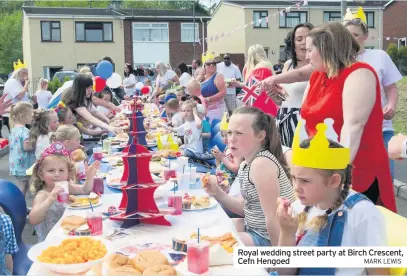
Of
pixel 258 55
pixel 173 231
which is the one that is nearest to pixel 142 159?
pixel 173 231

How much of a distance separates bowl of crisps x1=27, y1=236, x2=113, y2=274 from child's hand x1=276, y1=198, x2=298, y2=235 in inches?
30.5

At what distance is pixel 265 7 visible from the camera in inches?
1288

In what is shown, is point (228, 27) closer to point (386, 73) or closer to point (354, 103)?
point (386, 73)

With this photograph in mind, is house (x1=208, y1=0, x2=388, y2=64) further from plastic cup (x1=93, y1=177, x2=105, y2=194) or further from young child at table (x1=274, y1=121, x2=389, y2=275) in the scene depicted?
young child at table (x1=274, y1=121, x2=389, y2=275)

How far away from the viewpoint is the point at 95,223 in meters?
2.64

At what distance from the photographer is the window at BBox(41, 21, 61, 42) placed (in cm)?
3400

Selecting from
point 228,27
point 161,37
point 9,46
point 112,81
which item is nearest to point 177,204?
point 112,81

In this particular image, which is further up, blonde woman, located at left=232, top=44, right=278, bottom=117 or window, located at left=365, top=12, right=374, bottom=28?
window, located at left=365, top=12, right=374, bottom=28

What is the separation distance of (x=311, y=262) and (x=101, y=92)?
26.4ft

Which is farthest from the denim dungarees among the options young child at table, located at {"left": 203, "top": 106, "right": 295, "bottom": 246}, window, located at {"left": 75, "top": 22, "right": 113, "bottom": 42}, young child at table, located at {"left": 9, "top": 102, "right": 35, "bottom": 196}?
window, located at {"left": 75, "top": 22, "right": 113, "bottom": 42}

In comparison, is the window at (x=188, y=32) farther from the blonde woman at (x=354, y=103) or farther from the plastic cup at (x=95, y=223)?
the plastic cup at (x=95, y=223)

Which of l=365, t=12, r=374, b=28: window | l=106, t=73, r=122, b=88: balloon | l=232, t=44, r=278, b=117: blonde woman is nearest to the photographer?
l=232, t=44, r=278, b=117: blonde woman

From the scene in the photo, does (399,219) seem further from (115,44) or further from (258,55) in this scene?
(115,44)

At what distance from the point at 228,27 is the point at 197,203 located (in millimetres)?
35321
